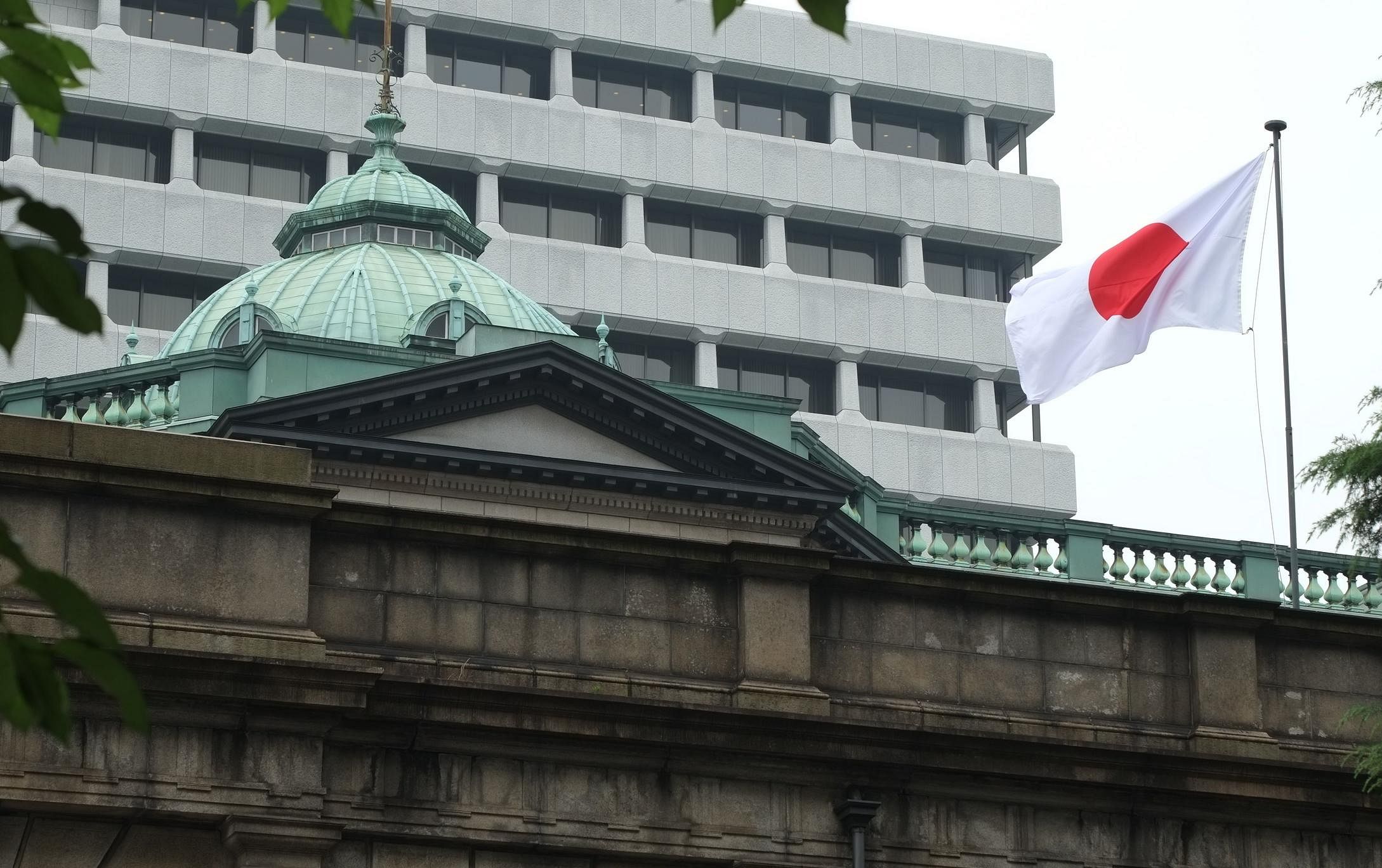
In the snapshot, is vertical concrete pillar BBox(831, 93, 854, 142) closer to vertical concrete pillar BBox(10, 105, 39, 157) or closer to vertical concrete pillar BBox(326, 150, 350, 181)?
vertical concrete pillar BBox(326, 150, 350, 181)

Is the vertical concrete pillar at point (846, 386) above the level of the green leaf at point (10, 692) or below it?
above

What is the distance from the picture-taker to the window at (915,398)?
97.6 meters

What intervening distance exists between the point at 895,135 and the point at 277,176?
24854mm

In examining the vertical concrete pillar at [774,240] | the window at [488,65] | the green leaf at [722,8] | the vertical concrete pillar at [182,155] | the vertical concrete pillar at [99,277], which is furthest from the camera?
the vertical concrete pillar at [774,240]

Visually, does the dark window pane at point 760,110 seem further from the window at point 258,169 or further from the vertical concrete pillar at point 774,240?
the window at point 258,169

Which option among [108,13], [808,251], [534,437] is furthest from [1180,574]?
[808,251]

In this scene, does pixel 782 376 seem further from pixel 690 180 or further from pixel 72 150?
pixel 72 150

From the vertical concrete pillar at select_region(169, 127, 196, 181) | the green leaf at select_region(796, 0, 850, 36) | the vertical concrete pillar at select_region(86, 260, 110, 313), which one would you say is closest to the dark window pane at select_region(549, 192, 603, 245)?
the vertical concrete pillar at select_region(169, 127, 196, 181)

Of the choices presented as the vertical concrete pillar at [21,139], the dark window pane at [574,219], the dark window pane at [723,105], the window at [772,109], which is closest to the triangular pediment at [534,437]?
the vertical concrete pillar at [21,139]

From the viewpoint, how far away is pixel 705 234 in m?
96.5

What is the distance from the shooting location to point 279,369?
43656 millimetres

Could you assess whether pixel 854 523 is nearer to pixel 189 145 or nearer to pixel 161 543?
pixel 161 543

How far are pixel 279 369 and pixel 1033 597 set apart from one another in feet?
80.0

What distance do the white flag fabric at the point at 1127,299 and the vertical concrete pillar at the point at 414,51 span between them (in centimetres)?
6208
